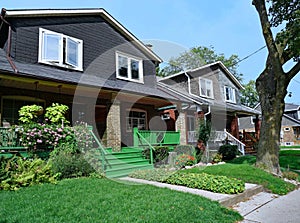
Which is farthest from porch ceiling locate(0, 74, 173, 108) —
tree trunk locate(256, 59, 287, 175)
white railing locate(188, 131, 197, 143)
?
tree trunk locate(256, 59, 287, 175)

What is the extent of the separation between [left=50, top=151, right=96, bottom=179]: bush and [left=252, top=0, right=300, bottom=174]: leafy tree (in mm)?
6122

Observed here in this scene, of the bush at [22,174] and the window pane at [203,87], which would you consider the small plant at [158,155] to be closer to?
the bush at [22,174]

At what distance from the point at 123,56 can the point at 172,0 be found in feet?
12.7

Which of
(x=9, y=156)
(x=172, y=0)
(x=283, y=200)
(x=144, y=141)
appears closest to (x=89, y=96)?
(x=144, y=141)

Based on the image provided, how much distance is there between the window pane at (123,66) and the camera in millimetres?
12730

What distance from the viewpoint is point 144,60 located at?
14.3m

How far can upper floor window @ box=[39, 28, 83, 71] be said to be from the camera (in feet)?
32.0

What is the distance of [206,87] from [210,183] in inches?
545

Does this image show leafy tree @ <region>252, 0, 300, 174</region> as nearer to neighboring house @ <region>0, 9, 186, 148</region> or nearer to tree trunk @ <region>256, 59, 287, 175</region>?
tree trunk @ <region>256, 59, 287, 175</region>

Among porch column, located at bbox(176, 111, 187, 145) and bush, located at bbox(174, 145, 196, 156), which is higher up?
porch column, located at bbox(176, 111, 187, 145)

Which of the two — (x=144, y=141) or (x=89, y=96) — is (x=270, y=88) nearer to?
(x=144, y=141)

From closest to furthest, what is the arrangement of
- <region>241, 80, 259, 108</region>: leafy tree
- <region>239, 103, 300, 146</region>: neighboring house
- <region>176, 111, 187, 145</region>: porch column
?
1. <region>176, 111, 187, 145</region>: porch column
2. <region>239, 103, 300, 146</region>: neighboring house
3. <region>241, 80, 259, 108</region>: leafy tree

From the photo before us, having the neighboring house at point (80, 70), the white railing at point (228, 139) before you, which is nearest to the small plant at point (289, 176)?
the neighboring house at point (80, 70)

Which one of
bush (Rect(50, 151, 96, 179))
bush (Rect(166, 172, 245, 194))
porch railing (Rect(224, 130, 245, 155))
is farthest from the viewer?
porch railing (Rect(224, 130, 245, 155))
